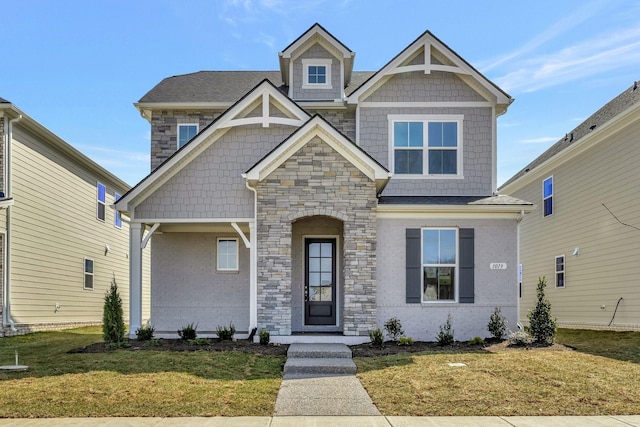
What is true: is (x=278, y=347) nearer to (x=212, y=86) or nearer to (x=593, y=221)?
(x=212, y=86)

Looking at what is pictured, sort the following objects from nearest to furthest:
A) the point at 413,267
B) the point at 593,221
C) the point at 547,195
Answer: the point at 413,267 < the point at 593,221 < the point at 547,195

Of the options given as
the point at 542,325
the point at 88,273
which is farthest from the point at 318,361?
the point at 88,273

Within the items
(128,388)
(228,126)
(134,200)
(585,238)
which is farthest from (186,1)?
(585,238)

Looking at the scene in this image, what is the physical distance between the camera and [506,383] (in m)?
8.52

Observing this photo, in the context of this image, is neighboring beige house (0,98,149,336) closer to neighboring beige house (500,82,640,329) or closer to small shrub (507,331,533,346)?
A: small shrub (507,331,533,346)

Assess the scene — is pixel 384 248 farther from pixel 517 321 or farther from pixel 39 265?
pixel 39 265

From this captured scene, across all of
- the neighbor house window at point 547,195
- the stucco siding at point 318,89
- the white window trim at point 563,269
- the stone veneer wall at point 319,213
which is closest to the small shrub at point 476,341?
the stone veneer wall at point 319,213

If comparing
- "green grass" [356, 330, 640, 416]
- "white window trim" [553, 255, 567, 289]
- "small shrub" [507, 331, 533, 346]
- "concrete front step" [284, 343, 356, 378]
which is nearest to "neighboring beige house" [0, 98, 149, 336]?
"concrete front step" [284, 343, 356, 378]

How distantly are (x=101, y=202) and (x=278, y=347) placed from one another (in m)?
12.9

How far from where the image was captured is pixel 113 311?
12305mm

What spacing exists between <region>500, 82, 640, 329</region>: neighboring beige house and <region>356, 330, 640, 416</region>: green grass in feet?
17.3

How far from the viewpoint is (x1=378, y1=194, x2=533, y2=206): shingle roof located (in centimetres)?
1329

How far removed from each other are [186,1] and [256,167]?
12.0 feet

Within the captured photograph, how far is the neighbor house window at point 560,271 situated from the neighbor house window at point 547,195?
173cm
